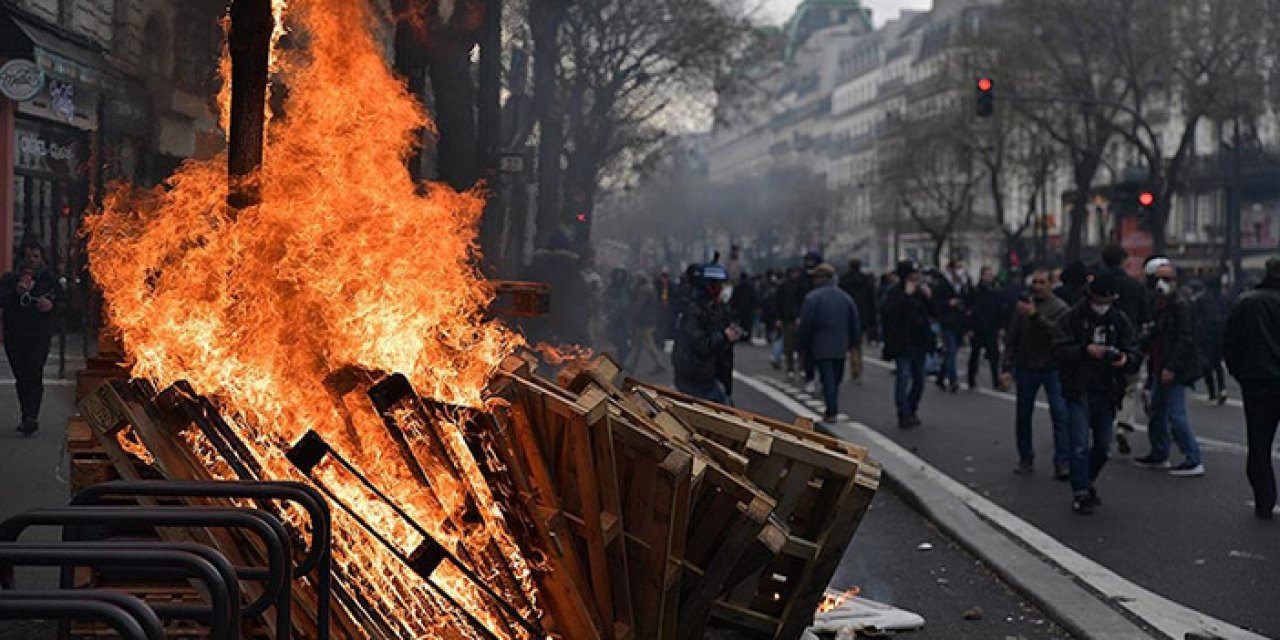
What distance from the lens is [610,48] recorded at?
3809 cm

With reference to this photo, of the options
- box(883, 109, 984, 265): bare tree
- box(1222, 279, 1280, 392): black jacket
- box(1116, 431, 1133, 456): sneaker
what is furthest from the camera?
box(883, 109, 984, 265): bare tree

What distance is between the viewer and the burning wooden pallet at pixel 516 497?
202 inches

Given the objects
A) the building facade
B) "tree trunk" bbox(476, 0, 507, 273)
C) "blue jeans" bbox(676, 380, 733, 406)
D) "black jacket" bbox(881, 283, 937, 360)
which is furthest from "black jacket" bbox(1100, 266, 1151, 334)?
the building facade

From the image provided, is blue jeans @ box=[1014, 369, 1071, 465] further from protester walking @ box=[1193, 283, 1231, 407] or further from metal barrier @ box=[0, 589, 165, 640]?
metal barrier @ box=[0, 589, 165, 640]

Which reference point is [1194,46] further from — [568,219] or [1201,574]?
[1201,574]

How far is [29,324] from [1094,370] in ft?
23.0

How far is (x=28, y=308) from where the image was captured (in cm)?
704

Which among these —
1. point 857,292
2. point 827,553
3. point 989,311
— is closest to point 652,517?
point 827,553

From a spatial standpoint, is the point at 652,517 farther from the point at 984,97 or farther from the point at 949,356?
the point at 984,97

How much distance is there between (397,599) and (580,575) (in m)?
0.62

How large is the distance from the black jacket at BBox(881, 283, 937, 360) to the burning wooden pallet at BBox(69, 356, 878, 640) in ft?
37.3

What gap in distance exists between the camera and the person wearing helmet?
1231 cm

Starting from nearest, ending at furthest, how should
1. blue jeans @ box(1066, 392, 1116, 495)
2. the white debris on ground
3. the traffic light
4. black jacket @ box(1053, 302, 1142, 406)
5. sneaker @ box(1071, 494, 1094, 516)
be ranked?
1. the white debris on ground
2. sneaker @ box(1071, 494, 1094, 516)
3. blue jeans @ box(1066, 392, 1116, 495)
4. black jacket @ box(1053, 302, 1142, 406)
5. the traffic light

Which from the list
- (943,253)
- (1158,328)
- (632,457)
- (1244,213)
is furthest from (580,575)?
(943,253)
